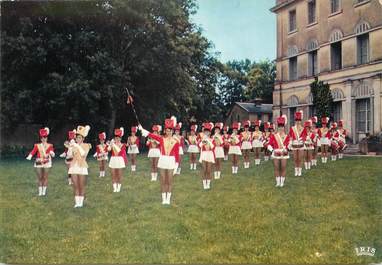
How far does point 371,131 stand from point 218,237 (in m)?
12.5

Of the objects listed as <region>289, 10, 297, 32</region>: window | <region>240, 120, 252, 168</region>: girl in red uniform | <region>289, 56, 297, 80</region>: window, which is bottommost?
<region>240, 120, 252, 168</region>: girl in red uniform

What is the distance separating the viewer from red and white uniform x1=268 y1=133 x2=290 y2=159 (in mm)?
10969

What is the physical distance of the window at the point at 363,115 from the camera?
17.4m

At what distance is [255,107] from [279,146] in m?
16.2

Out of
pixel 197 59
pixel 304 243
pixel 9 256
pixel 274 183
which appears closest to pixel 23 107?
pixel 197 59

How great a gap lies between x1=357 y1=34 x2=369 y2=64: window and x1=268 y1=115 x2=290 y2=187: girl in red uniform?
9.10m

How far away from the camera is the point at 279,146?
A: 36.1 ft

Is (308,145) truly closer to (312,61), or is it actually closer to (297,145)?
(297,145)

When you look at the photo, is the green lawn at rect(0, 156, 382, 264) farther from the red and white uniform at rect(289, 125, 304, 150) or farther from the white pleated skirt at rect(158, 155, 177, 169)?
the red and white uniform at rect(289, 125, 304, 150)

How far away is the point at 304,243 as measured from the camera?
6.29m

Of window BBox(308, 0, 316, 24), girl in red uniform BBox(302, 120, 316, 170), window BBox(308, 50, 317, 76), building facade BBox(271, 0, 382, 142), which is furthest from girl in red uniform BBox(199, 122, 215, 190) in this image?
window BBox(308, 50, 317, 76)

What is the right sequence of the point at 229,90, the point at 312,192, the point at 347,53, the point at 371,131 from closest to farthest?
the point at 312,192, the point at 371,131, the point at 347,53, the point at 229,90

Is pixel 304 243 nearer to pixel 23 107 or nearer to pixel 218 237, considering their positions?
pixel 218 237

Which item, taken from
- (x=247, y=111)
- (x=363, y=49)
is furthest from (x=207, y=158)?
(x=247, y=111)
